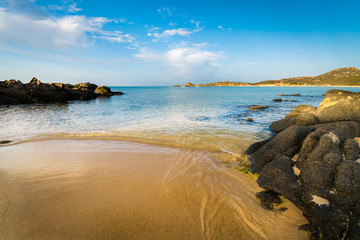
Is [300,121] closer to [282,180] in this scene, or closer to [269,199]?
[282,180]

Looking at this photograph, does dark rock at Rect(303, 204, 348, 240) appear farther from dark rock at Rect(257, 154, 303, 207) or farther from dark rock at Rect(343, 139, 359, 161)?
dark rock at Rect(343, 139, 359, 161)

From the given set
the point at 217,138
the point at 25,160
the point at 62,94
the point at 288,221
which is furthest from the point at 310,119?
the point at 62,94

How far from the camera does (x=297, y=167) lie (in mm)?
4520

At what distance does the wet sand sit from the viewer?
319cm

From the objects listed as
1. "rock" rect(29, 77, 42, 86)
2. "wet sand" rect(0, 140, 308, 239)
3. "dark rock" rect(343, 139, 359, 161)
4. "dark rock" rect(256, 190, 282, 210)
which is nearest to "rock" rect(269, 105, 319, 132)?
"dark rock" rect(343, 139, 359, 161)

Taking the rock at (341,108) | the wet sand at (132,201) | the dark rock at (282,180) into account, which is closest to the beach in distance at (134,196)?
the wet sand at (132,201)

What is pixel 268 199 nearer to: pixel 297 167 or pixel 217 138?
pixel 297 167

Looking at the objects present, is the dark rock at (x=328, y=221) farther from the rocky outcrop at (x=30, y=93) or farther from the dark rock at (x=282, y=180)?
the rocky outcrop at (x=30, y=93)

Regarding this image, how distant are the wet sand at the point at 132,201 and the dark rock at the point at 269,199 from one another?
0.14 meters

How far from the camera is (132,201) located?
13.1ft

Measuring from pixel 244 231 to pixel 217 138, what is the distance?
646 cm

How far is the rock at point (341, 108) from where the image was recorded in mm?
8383

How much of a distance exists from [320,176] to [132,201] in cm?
441

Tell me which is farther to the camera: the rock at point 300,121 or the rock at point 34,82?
the rock at point 34,82
